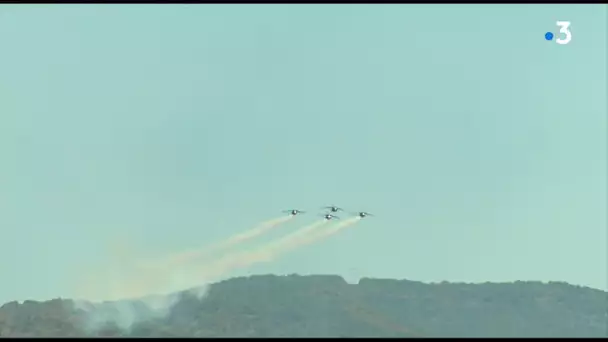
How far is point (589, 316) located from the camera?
12362 centimetres

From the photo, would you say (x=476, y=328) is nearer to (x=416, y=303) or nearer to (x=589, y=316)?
(x=416, y=303)

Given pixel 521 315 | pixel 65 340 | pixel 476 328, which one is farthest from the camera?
pixel 521 315

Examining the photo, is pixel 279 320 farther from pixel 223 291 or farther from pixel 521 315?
pixel 521 315

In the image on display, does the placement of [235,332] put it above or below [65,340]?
above

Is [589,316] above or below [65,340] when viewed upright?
above

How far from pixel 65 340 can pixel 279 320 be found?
280 ft

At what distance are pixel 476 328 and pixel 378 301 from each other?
1240 cm

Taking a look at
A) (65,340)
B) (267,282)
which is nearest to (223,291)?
(267,282)

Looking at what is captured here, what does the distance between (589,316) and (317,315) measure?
1361 inches

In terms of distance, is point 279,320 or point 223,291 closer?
point 279,320

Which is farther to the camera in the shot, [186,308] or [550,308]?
[550,308]

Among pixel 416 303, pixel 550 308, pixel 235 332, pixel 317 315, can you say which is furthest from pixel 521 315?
pixel 235 332

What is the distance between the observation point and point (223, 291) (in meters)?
125

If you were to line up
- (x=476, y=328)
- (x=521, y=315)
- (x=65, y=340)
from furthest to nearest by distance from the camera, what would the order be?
(x=521, y=315) < (x=476, y=328) < (x=65, y=340)
